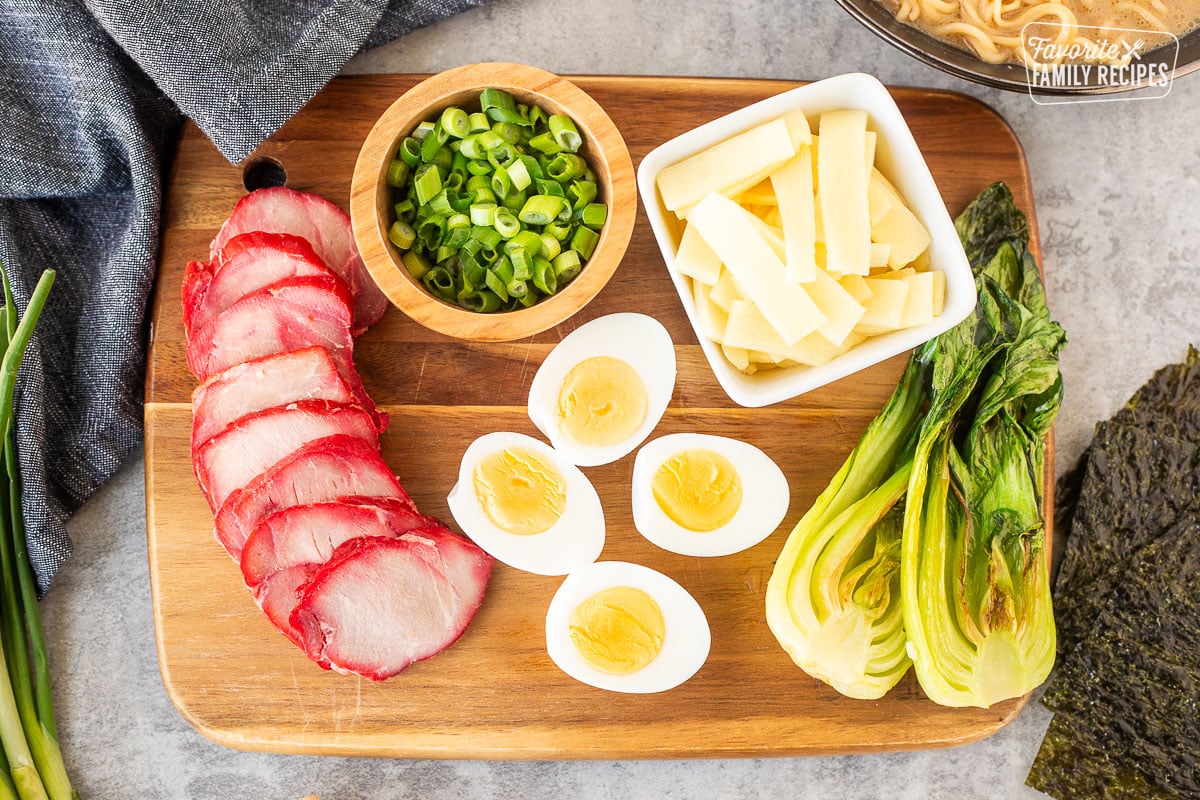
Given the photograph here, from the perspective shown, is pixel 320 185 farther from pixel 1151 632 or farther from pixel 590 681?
pixel 1151 632

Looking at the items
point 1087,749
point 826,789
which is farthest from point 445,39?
point 1087,749

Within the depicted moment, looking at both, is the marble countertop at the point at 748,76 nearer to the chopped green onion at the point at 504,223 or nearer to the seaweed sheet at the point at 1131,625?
the seaweed sheet at the point at 1131,625

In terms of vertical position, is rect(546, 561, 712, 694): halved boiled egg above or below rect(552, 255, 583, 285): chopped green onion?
below

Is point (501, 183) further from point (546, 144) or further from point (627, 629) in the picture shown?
point (627, 629)

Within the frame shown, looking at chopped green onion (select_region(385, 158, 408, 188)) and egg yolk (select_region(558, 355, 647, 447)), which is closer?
chopped green onion (select_region(385, 158, 408, 188))

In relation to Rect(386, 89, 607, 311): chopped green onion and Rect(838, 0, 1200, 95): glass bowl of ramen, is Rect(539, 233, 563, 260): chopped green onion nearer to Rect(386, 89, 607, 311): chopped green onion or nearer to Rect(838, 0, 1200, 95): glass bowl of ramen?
Rect(386, 89, 607, 311): chopped green onion

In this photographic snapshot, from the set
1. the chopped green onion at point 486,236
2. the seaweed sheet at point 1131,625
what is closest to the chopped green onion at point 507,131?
the chopped green onion at point 486,236

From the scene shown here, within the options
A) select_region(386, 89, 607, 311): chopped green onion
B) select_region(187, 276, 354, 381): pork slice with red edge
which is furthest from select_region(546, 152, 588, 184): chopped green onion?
select_region(187, 276, 354, 381): pork slice with red edge
